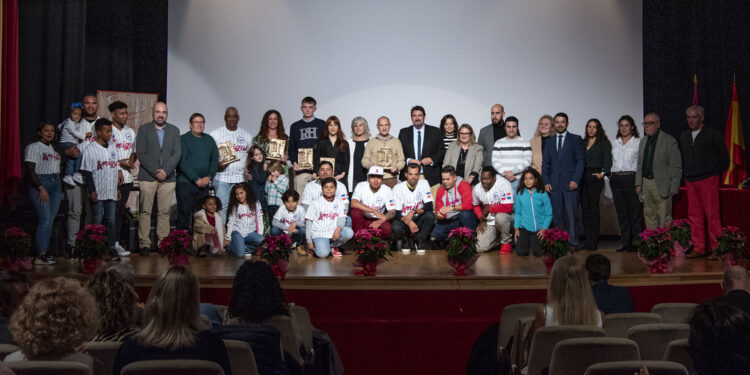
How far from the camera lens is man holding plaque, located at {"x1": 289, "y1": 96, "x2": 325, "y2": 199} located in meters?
7.71

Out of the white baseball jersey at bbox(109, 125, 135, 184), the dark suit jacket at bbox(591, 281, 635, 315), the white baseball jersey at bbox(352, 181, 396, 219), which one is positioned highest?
the white baseball jersey at bbox(109, 125, 135, 184)

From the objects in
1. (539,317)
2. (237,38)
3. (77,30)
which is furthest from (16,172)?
(539,317)

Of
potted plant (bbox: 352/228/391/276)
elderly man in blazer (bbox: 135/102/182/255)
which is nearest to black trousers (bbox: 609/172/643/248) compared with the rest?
potted plant (bbox: 352/228/391/276)

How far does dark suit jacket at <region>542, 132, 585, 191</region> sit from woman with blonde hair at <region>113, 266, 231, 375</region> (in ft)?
18.4

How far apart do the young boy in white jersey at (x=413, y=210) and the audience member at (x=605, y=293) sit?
3.72 meters

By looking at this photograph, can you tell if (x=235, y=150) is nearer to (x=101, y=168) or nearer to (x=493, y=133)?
(x=101, y=168)

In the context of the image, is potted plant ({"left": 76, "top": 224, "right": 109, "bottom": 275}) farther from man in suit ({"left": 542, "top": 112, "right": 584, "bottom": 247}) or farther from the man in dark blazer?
man in suit ({"left": 542, "top": 112, "right": 584, "bottom": 247})

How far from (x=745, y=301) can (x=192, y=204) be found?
19.1 feet

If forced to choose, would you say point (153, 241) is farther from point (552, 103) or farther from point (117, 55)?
point (552, 103)

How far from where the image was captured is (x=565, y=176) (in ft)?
24.5

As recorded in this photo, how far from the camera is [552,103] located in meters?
8.92

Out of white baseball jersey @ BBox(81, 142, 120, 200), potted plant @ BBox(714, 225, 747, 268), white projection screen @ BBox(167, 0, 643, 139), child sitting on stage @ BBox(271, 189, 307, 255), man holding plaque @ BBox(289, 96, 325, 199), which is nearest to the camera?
potted plant @ BBox(714, 225, 747, 268)

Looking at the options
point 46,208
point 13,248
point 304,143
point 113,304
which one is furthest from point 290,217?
point 113,304

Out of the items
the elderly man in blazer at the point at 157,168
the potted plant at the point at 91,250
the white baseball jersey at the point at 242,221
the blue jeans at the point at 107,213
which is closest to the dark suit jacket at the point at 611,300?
the potted plant at the point at 91,250
